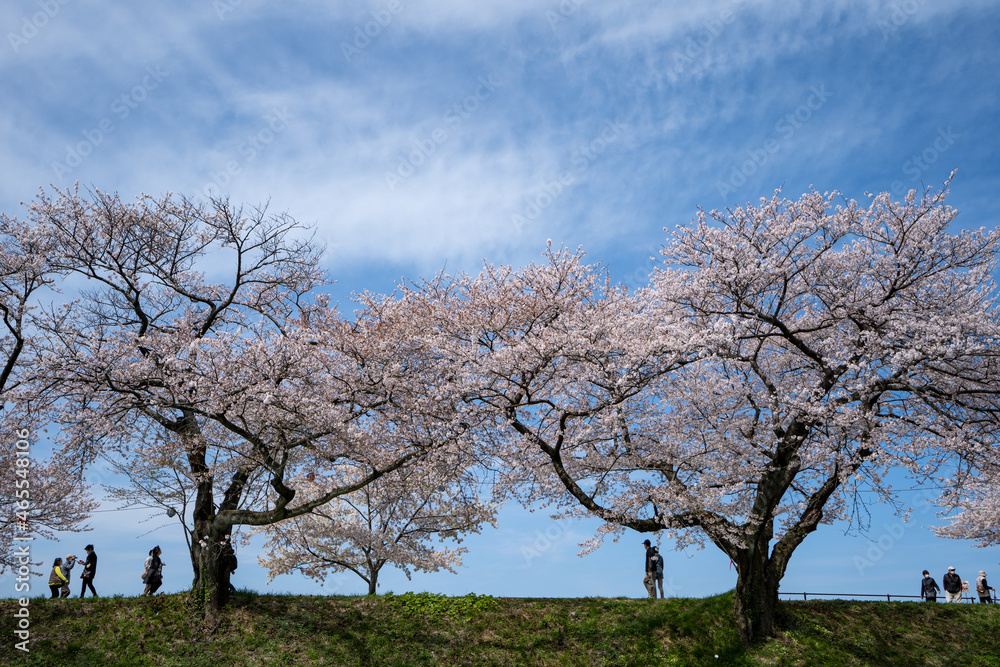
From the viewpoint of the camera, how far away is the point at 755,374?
58.6ft

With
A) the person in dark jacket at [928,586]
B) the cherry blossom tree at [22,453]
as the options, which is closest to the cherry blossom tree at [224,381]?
the cherry blossom tree at [22,453]

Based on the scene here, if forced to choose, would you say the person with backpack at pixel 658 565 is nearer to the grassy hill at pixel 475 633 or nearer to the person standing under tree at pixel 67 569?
the grassy hill at pixel 475 633

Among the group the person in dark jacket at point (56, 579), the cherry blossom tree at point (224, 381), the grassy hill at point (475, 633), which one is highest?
the cherry blossom tree at point (224, 381)

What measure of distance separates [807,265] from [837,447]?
4.14 meters

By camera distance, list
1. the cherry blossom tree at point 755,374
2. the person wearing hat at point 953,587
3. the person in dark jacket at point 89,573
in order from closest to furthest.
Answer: the cherry blossom tree at point 755,374 → the person in dark jacket at point 89,573 → the person wearing hat at point 953,587

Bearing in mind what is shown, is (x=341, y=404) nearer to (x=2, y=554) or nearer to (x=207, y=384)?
(x=207, y=384)

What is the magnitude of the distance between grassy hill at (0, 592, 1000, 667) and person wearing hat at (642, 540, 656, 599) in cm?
152

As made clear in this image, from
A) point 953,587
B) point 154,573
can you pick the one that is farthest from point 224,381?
point 953,587

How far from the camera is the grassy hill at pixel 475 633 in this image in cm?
1588

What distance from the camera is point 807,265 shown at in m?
15.1

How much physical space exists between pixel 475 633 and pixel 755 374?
383 inches

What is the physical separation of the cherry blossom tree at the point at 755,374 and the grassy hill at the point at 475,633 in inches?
55.0

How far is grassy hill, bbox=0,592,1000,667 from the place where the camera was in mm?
15883

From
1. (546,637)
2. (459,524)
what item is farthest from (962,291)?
(459,524)
